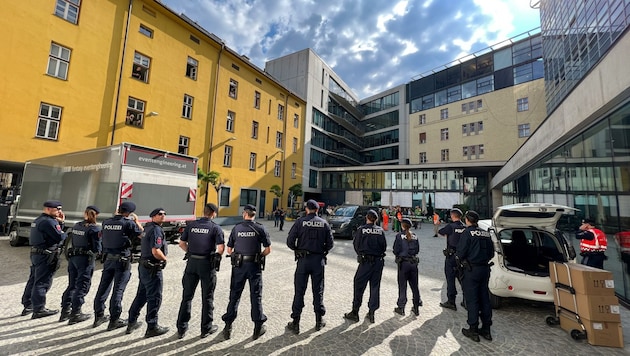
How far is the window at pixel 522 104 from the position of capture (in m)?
28.6

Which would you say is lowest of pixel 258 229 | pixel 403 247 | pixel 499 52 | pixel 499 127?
pixel 403 247

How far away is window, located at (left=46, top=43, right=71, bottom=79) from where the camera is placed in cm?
1320

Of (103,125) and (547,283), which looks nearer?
(547,283)

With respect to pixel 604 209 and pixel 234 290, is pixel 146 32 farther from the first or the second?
pixel 604 209

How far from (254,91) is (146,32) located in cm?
998

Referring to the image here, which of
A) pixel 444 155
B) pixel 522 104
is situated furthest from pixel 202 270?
pixel 522 104

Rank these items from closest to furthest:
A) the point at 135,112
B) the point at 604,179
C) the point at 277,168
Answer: the point at 604,179
the point at 135,112
the point at 277,168

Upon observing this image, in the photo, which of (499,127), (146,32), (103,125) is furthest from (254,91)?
(499,127)

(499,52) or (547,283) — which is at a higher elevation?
(499,52)

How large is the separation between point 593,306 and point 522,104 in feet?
109

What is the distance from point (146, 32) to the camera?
17469 millimetres

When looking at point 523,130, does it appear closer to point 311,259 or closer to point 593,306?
point 593,306

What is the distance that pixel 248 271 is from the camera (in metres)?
4.04

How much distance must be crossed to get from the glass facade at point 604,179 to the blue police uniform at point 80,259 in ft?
31.3
